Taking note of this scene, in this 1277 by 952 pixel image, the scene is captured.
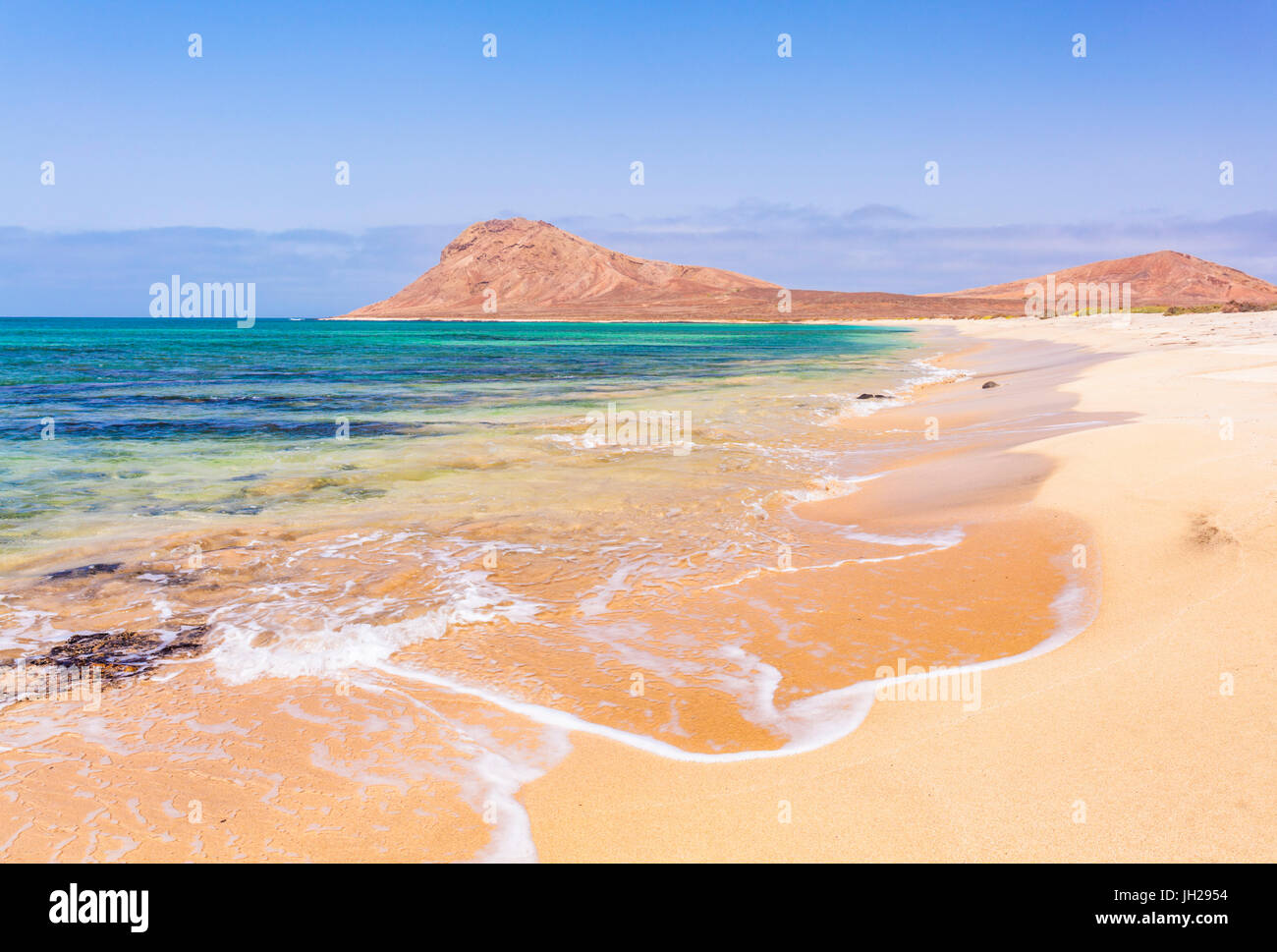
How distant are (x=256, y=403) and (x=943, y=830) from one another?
73.5ft

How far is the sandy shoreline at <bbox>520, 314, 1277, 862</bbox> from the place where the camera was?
3.05 m

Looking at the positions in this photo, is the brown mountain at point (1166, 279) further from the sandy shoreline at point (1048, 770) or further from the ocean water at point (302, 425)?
the sandy shoreline at point (1048, 770)

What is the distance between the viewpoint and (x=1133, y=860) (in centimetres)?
287

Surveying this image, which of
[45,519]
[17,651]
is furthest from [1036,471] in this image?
[45,519]

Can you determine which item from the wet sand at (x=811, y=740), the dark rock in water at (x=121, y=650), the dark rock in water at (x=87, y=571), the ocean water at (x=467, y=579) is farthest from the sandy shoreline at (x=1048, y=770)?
the dark rock in water at (x=87, y=571)

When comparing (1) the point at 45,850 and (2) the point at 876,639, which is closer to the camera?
(1) the point at 45,850

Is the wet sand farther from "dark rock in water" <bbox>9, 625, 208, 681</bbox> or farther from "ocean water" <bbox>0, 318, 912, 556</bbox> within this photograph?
"ocean water" <bbox>0, 318, 912, 556</bbox>

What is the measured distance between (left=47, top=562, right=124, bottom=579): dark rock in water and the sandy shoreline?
17.8 ft

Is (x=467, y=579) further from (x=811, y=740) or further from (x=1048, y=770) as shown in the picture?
(x=1048, y=770)

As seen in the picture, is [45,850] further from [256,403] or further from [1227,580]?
[256,403]

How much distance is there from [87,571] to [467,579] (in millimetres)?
3557

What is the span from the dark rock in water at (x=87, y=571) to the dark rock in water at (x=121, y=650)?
156cm

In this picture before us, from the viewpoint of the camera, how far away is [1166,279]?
581 feet

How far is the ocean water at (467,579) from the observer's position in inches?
171
